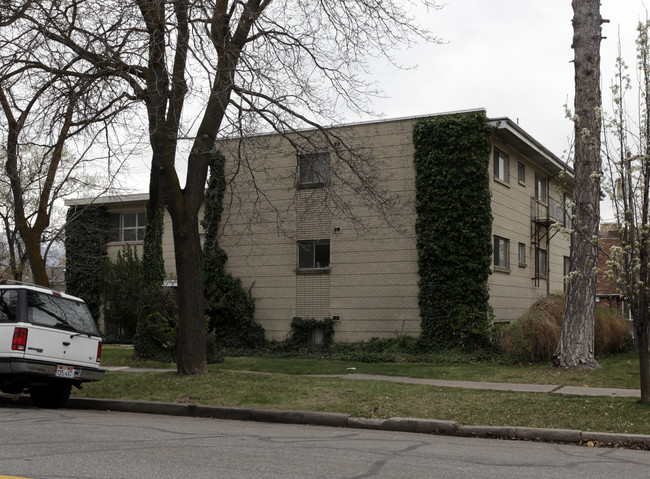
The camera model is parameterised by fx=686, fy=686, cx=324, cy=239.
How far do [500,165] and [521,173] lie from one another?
237 centimetres

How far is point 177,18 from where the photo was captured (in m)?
12.8

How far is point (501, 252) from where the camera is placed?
23.8 m

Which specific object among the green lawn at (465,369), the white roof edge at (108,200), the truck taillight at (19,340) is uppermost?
the white roof edge at (108,200)

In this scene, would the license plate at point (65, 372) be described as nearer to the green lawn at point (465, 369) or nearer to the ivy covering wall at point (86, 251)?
the green lawn at point (465, 369)

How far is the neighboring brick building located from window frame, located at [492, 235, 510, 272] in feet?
0.13

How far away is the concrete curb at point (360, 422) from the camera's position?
8531 millimetres

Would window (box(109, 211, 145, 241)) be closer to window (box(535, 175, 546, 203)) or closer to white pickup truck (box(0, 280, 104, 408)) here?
window (box(535, 175, 546, 203))

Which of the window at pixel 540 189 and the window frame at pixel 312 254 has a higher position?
the window at pixel 540 189

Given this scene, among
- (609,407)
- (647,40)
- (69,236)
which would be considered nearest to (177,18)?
(647,40)

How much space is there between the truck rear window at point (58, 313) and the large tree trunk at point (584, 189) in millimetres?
10322

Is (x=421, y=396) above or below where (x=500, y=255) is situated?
below

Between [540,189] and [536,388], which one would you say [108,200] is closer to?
[540,189]

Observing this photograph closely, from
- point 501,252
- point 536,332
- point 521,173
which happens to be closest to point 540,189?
point 521,173

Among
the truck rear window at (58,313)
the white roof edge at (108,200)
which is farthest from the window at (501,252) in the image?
the truck rear window at (58,313)
